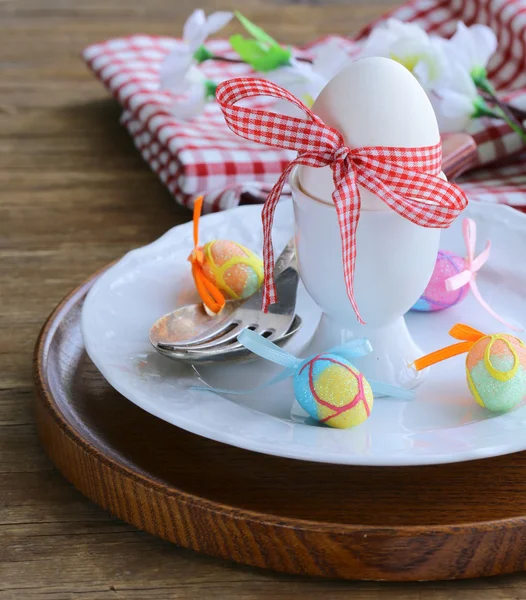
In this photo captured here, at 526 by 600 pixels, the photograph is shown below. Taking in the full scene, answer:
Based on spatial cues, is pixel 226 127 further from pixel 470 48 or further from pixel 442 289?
pixel 442 289

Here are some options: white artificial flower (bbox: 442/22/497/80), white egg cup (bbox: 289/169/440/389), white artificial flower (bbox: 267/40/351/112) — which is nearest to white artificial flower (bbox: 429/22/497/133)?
white artificial flower (bbox: 442/22/497/80)

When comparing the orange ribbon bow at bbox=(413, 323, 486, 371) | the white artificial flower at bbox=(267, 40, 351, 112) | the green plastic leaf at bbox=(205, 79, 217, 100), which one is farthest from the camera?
the green plastic leaf at bbox=(205, 79, 217, 100)

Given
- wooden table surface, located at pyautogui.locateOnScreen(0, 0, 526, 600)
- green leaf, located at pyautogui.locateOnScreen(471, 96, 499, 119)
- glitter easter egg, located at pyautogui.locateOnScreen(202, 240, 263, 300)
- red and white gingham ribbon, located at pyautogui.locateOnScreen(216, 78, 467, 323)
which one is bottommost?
wooden table surface, located at pyautogui.locateOnScreen(0, 0, 526, 600)

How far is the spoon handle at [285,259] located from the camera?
686 mm

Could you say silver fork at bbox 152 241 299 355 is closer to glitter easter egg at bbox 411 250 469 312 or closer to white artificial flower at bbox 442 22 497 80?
glitter easter egg at bbox 411 250 469 312

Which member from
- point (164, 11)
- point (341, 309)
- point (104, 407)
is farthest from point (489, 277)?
point (164, 11)

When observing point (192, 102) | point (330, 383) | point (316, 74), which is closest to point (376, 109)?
point (330, 383)

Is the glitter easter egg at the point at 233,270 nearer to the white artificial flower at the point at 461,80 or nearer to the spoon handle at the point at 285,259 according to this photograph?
the spoon handle at the point at 285,259

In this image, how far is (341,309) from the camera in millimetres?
591

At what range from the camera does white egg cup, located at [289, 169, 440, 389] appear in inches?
21.7

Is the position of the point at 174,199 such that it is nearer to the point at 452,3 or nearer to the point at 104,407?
the point at 104,407

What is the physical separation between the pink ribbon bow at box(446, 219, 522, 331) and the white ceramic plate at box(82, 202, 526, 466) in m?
0.01

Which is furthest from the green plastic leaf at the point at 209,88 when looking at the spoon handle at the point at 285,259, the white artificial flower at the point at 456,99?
the spoon handle at the point at 285,259

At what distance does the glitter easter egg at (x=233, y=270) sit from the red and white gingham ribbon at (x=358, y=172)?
0.47 feet
